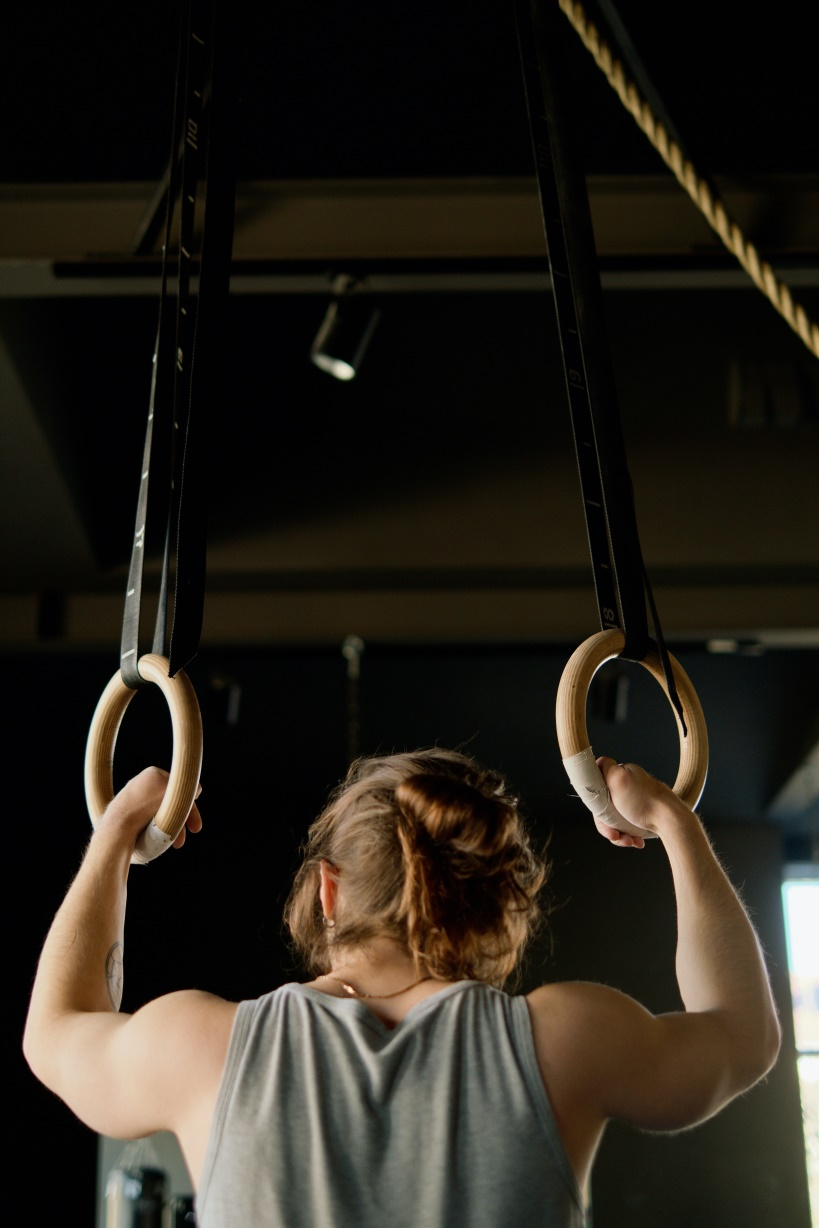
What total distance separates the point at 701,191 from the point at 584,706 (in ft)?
2.59

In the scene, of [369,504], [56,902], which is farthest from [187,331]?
[56,902]

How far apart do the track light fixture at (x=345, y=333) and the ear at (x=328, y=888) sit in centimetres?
138

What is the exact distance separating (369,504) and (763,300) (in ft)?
4.48

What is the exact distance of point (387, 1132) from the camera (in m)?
0.83

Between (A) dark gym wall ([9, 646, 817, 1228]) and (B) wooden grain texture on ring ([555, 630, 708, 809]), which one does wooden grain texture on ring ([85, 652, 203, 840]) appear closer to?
(B) wooden grain texture on ring ([555, 630, 708, 809])

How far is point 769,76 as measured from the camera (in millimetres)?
1919

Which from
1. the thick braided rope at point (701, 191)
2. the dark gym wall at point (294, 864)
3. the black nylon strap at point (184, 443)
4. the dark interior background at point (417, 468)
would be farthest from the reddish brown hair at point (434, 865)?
the dark gym wall at point (294, 864)

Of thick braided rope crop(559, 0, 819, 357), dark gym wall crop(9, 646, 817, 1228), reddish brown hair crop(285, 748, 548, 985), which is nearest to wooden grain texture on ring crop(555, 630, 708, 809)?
reddish brown hair crop(285, 748, 548, 985)

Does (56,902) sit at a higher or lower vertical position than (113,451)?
lower

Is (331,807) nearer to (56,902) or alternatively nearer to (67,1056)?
(67,1056)

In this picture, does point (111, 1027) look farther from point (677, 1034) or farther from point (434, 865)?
point (677, 1034)

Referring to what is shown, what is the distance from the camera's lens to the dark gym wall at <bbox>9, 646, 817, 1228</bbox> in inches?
186

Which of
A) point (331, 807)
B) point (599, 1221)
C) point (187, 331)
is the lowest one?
point (599, 1221)

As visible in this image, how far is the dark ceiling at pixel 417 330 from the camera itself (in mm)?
1929
